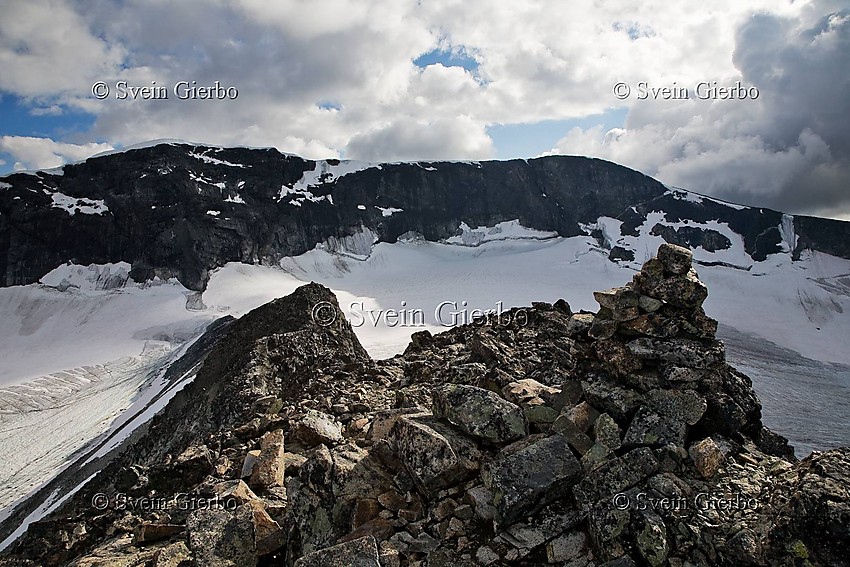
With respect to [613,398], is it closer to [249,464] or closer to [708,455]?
[708,455]

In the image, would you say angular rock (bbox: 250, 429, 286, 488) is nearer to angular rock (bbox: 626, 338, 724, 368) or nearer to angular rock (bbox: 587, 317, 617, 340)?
angular rock (bbox: 587, 317, 617, 340)

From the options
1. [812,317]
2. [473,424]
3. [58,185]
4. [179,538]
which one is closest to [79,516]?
[179,538]

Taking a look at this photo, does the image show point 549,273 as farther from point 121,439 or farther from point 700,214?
point 121,439

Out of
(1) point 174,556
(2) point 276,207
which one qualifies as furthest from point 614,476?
(2) point 276,207

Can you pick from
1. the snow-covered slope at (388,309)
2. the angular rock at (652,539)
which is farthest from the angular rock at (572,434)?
the snow-covered slope at (388,309)

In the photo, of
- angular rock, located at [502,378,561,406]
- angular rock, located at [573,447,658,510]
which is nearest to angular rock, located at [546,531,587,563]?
angular rock, located at [573,447,658,510]

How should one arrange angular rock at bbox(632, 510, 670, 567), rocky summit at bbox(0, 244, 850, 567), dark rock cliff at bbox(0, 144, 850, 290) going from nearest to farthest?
angular rock at bbox(632, 510, 670, 567) → rocky summit at bbox(0, 244, 850, 567) → dark rock cliff at bbox(0, 144, 850, 290)

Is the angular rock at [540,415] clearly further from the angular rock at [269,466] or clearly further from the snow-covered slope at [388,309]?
the snow-covered slope at [388,309]
